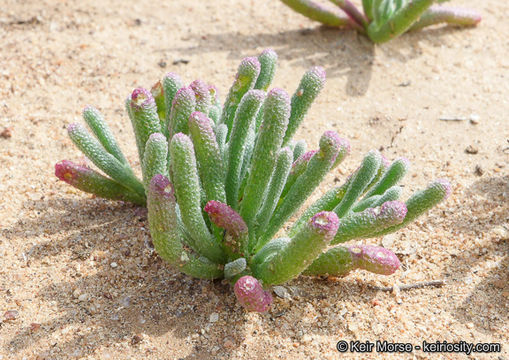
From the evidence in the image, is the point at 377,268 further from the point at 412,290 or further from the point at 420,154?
the point at 420,154

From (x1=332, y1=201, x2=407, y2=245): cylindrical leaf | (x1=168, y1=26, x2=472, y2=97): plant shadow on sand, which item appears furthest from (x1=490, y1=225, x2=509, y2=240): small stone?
(x1=168, y1=26, x2=472, y2=97): plant shadow on sand

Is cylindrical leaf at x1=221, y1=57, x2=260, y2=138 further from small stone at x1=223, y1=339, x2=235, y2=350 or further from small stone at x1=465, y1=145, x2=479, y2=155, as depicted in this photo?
small stone at x1=465, y1=145, x2=479, y2=155

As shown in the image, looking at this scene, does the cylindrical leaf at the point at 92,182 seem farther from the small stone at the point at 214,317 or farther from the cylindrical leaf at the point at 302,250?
the cylindrical leaf at the point at 302,250

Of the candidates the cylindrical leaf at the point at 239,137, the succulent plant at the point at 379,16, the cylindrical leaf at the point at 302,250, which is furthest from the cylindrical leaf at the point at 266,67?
the succulent plant at the point at 379,16

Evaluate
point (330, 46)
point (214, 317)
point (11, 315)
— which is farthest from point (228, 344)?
point (330, 46)

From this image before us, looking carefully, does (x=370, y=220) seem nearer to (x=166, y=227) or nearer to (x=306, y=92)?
(x=306, y=92)

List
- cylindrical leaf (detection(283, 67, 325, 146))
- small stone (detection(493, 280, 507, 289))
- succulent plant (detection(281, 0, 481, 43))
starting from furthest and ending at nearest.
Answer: succulent plant (detection(281, 0, 481, 43))
small stone (detection(493, 280, 507, 289))
cylindrical leaf (detection(283, 67, 325, 146))
